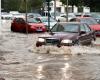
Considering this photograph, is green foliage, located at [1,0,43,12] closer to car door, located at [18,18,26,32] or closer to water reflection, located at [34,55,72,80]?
car door, located at [18,18,26,32]

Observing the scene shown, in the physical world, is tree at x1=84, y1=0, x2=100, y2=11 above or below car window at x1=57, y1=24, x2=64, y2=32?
below

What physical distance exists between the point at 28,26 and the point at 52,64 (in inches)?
955

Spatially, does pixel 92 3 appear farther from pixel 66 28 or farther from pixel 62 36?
pixel 62 36

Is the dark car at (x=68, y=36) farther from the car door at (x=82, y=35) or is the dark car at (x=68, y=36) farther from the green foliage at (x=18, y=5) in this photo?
the green foliage at (x=18, y=5)

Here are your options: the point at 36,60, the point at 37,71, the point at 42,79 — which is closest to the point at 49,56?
the point at 36,60

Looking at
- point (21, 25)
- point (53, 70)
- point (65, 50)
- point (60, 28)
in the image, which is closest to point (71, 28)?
point (60, 28)

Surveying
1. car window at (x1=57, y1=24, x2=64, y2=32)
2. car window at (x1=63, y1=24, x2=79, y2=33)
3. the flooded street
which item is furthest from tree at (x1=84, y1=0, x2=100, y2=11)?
the flooded street

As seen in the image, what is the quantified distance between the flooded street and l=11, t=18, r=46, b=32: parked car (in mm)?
18932

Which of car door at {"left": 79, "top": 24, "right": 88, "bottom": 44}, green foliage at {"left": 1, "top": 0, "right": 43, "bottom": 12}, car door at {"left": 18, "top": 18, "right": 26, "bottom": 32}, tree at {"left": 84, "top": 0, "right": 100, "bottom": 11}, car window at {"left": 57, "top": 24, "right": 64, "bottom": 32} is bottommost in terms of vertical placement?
green foliage at {"left": 1, "top": 0, "right": 43, "bottom": 12}

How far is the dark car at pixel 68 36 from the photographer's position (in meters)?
20.2

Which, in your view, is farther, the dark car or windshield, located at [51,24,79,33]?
windshield, located at [51,24,79,33]

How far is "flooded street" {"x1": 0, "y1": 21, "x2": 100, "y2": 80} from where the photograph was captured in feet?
43.2

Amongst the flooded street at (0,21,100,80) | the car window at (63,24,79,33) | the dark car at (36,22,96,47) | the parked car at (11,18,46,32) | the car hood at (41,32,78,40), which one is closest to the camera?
the flooded street at (0,21,100,80)

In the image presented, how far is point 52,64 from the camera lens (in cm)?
1619
